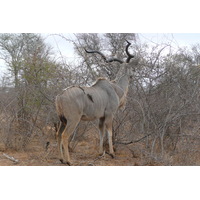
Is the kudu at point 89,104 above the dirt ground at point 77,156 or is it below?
above

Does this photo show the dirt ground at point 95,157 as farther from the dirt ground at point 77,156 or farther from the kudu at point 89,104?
the kudu at point 89,104

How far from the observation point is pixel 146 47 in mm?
6176

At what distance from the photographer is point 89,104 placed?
5344 mm

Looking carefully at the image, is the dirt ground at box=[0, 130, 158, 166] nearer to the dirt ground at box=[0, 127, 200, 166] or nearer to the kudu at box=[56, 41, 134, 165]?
the dirt ground at box=[0, 127, 200, 166]

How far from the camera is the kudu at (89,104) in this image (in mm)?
5004

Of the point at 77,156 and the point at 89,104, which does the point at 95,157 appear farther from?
the point at 89,104

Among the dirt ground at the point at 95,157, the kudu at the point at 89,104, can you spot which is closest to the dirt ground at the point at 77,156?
the dirt ground at the point at 95,157

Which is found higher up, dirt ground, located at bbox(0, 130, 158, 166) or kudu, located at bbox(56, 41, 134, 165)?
kudu, located at bbox(56, 41, 134, 165)

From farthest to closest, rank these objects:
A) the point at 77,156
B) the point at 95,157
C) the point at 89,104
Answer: the point at 77,156 → the point at 95,157 → the point at 89,104

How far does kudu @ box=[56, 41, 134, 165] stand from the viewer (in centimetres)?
500

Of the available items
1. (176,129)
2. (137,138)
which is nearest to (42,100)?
(137,138)

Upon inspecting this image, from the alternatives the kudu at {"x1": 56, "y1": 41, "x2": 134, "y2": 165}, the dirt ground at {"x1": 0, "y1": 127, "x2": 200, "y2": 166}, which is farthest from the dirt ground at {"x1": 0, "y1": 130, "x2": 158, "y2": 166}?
the kudu at {"x1": 56, "y1": 41, "x2": 134, "y2": 165}

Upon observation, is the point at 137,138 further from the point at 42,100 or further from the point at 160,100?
the point at 42,100

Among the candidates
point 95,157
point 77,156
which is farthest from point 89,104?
point 77,156
